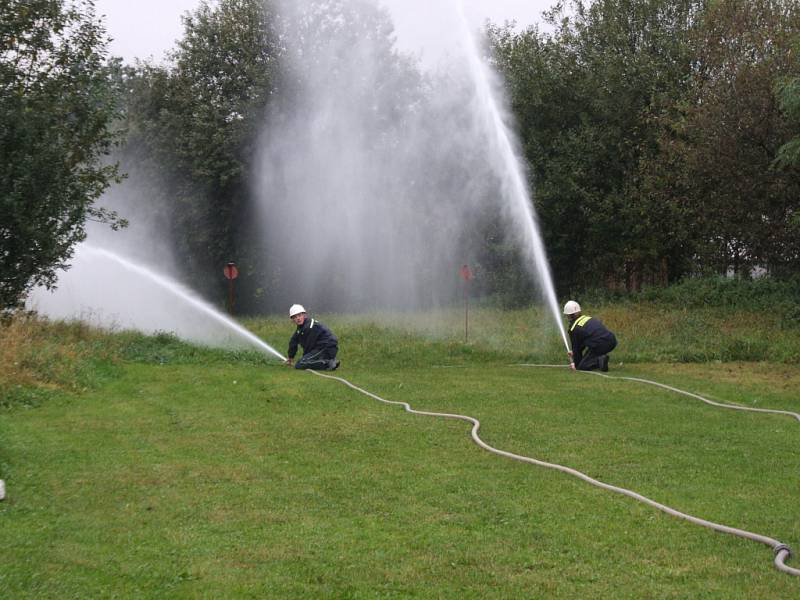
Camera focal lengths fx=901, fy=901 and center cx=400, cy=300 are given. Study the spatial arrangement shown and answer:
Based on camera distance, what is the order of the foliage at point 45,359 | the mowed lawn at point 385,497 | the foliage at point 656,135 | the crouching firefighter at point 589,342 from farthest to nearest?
the foliage at point 656,135 → the crouching firefighter at point 589,342 → the foliage at point 45,359 → the mowed lawn at point 385,497

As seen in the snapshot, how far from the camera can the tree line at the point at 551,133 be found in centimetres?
1964

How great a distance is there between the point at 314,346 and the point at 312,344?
0.18ft

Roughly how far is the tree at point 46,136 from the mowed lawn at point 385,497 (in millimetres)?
6799

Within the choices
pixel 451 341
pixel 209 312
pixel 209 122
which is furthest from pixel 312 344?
pixel 209 122

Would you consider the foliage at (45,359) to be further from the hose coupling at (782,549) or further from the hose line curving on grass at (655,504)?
the hose coupling at (782,549)

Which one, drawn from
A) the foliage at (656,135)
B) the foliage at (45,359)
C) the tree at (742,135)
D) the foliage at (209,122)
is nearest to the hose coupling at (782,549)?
the foliage at (45,359)

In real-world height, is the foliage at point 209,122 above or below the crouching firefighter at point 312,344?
above

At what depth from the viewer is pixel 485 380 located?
14961 mm

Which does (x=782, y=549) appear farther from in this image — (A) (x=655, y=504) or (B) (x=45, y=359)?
(B) (x=45, y=359)

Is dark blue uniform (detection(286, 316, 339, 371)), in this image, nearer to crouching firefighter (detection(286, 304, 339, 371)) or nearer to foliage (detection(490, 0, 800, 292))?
crouching firefighter (detection(286, 304, 339, 371))

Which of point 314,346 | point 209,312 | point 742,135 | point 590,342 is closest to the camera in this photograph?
point 590,342

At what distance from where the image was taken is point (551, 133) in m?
35.0

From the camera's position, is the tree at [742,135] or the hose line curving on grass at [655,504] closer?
the hose line curving on grass at [655,504]

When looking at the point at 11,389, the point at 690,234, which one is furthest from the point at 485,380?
the point at 690,234
